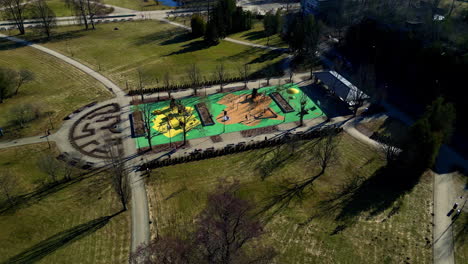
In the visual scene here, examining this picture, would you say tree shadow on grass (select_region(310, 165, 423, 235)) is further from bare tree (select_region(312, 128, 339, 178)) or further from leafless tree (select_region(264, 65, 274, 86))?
leafless tree (select_region(264, 65, 274, 86))

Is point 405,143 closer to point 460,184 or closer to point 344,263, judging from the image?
point 460,184

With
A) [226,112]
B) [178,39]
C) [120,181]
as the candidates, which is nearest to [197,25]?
[178,39]

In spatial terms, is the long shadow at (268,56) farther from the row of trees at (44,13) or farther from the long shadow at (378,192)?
the row of trees at (44,13)

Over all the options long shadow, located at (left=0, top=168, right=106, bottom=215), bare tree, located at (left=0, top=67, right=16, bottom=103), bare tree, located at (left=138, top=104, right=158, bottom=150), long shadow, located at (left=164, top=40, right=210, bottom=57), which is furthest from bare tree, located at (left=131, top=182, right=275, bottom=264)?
long shadow, located at (left=164, top=40, right=210, bottom=57)

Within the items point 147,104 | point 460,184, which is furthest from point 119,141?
point 460,184

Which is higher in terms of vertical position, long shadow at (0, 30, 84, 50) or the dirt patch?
long shadow at (0, 30, 84, 50)

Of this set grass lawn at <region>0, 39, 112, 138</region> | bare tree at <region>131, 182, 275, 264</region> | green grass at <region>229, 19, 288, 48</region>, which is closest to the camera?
bare tree at <region>131, 182, 275, 264</region>

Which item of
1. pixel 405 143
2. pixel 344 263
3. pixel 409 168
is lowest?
pixel 344 263
